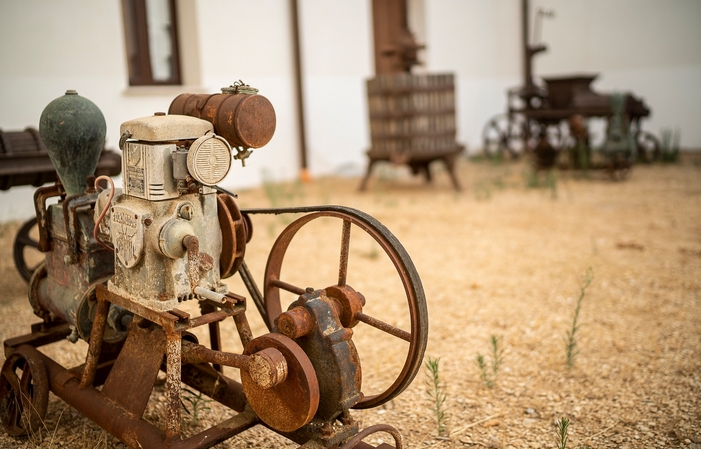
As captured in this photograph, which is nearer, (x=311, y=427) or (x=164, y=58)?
(x=311, y=427)

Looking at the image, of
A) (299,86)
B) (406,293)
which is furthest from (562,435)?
(299,86)

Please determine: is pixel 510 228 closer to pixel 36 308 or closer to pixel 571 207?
pixel 571 207

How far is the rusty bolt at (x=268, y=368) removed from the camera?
5.62 ft

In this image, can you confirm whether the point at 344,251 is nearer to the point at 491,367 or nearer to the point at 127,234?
the point at 127,234

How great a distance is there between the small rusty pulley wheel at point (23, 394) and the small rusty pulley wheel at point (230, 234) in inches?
30.7

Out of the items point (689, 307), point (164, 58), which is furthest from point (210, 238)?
point (164, 58)

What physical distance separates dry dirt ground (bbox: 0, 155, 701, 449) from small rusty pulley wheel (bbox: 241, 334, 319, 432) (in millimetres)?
454

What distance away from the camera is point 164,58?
709 cm

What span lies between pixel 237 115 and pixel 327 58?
6851 mm

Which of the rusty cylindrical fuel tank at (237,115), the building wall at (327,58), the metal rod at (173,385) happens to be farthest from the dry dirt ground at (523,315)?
the building wall at (327,58)

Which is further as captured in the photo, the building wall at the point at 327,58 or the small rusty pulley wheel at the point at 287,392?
the building wall at the point at 327,58

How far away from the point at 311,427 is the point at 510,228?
12.9 feet

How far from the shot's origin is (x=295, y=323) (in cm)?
177

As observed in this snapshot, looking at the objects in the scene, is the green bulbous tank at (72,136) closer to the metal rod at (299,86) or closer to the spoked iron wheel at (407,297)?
the spoked iron wheel at (407,297)
